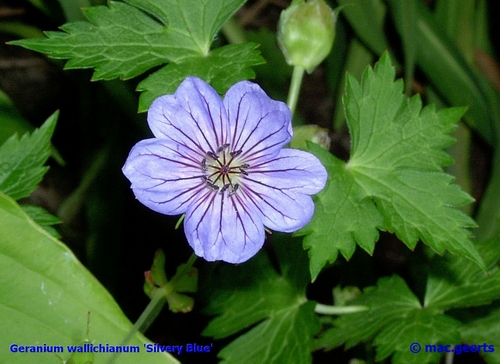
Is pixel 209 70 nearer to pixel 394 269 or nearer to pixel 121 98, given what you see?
pixel 121 98

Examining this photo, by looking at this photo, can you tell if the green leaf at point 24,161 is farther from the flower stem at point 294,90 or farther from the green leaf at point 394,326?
the green leaf at point 394,326

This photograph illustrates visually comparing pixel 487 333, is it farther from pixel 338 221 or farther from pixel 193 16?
pixel 193 16

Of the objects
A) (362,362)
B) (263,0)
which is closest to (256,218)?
(362,362)

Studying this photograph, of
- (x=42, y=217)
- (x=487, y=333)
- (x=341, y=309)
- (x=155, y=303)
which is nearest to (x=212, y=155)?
(x=155, y=303)

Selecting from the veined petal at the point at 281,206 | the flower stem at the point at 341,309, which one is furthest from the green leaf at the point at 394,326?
the veined petal at the point at 281,206

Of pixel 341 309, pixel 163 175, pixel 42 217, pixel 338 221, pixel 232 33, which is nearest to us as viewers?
pixel 163 175

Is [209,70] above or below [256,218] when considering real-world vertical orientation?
above
